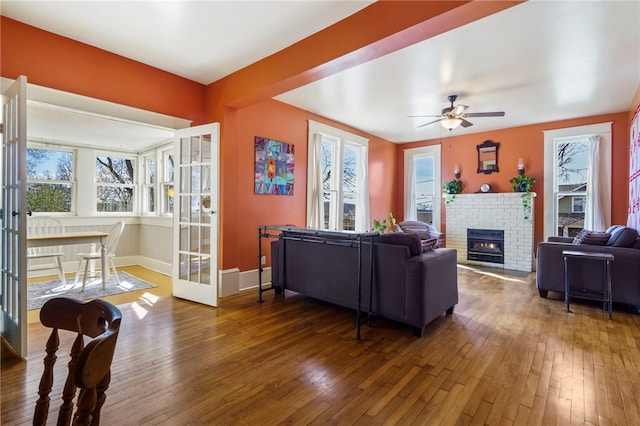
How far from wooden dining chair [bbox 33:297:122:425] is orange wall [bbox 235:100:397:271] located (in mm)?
2991

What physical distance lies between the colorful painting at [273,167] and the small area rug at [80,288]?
2.19 metres

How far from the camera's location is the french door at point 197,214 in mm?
3471

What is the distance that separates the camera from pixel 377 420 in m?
1.66

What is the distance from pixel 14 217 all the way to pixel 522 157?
728 centimetres

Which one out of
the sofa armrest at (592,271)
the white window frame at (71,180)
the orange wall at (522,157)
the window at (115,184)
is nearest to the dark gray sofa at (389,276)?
the sofa armrest at (592,271)

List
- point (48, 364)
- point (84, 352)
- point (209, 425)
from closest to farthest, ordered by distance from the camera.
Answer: point (84, 352), point (48, 364), point (209, 425)

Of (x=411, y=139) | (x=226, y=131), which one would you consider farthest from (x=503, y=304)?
(x=411, y=139)

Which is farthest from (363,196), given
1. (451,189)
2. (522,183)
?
(522,183)

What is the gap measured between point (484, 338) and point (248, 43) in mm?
3456

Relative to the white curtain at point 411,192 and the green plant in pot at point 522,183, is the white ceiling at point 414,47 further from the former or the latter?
the white curtain at point 411,192

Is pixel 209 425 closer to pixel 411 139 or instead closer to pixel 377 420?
pixel 377 420

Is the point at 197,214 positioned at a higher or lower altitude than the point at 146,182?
lower

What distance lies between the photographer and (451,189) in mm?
6723

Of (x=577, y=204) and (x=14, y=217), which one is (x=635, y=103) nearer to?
(x=577, y=204)
